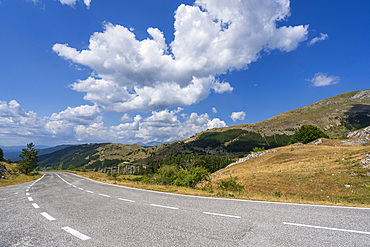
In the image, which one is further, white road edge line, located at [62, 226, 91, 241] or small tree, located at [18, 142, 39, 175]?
small tree, located at [18, 142, 39, 175]

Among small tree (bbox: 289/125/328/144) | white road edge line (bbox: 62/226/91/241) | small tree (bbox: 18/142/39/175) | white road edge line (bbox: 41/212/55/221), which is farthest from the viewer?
small tree (bbox: 289/125/328/144)

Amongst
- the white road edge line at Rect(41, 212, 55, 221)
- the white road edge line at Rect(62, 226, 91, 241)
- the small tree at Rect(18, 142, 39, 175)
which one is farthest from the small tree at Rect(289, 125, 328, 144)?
the small tree at Rect(18, 142, 39, 175)

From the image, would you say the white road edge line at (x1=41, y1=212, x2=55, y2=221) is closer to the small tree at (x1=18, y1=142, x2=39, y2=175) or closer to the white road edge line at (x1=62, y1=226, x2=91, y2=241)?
the white road edge line at (x1=62, y1=226, x2=91, y2=241)

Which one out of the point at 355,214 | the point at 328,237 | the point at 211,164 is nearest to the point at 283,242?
the point at 328,237

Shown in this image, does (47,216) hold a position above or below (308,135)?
below

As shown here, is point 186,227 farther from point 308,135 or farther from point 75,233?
point 308,135

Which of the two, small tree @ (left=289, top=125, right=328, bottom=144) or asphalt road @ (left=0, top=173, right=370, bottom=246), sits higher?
small tree @ (left=289, top=125, right=328, bottom=144)

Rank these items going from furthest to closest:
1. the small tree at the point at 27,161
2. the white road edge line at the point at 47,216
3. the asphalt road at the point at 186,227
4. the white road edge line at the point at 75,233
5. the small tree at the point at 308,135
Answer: the small tree at the point at 308,135 → the small tree at the point at 27,161 → the white road edge line at the point at 47,216 → the white road edge line at the point at 75,233 → the asphalt road at the point at 186,227

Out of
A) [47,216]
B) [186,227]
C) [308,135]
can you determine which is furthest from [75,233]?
[308,135]

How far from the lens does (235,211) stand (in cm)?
705

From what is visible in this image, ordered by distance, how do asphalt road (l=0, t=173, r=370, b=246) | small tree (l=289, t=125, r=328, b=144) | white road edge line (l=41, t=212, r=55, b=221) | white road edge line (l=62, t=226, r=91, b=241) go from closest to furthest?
asphalt road (l=0, t=173, r=370, b=246) < white road edge line (l=62, t=226, r=91, b=241) < white road edge line (l=41, t=212, r=55, b=221) < small tree (l=289, t=125, r=328, b=144)

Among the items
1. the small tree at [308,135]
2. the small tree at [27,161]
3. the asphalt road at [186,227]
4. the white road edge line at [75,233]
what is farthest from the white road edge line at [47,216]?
the small tree at [308,135]

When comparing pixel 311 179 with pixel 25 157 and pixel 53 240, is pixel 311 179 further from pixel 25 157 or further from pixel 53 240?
pixel 25 157

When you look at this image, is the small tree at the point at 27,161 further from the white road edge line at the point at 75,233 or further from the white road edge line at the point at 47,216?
the white road edge line at the point at 75,233
